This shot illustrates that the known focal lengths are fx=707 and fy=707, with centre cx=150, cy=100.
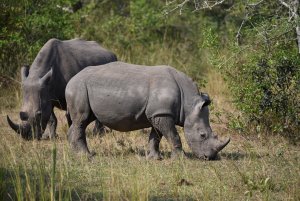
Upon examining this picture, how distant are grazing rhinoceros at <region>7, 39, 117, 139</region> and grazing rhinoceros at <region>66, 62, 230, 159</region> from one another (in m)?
0.94

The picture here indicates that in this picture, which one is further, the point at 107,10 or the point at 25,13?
the point at 107,10

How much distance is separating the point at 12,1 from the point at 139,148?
218 inches

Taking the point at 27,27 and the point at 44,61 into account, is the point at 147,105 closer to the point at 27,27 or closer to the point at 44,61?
the point at 44,61

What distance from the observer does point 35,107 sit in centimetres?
1033

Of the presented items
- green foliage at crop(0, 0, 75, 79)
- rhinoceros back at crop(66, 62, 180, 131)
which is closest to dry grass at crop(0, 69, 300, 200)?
rhinoceros back at crop(66, 62, 180, 131)

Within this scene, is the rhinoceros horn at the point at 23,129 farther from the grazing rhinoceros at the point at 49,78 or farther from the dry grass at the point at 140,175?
the dry grass at the point at 140,175

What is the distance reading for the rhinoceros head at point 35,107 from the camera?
33.8ft

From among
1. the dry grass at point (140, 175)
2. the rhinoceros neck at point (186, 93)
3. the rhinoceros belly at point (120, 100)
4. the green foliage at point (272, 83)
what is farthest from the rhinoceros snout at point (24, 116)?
the green foliage at point (272, 83)

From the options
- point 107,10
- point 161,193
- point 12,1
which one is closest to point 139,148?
point 161,193

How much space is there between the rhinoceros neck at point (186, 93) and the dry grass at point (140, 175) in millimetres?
636

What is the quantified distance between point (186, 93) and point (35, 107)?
8.01 ft

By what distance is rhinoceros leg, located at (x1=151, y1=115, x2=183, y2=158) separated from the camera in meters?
8.95

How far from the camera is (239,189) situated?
7363 mm

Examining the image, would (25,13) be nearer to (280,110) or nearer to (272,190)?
(280,110)
